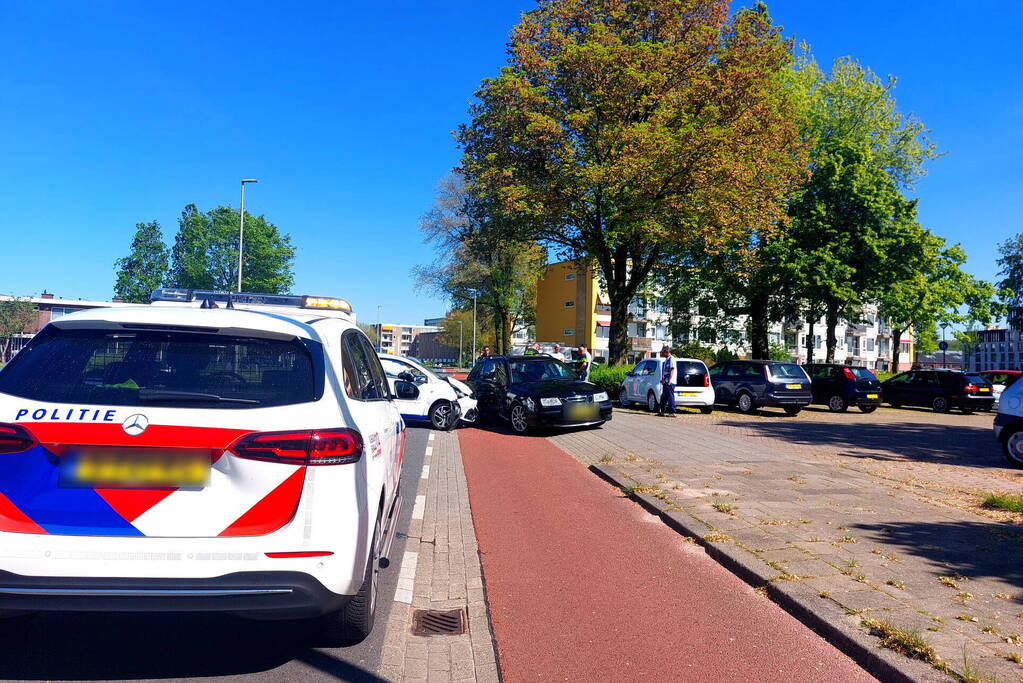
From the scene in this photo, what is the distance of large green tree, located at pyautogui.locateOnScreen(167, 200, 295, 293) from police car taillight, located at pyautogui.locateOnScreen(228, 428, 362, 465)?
62.2 metres

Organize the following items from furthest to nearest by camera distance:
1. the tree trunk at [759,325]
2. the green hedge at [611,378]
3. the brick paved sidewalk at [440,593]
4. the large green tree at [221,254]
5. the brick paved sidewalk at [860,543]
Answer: the large green tree at [221,254] → the tree trunk at [759,325] → the green hedge at [611,378] → the brick paved sidewalk at [860,543] → the brick paved sidewalk at [440,593]

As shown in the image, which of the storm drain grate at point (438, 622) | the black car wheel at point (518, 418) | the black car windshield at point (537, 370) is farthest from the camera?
the black car windshield at point (537, 370)

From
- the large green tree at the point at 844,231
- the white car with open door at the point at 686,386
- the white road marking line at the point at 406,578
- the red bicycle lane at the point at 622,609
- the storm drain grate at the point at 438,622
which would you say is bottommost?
the storm drain grate at the point at 438,622

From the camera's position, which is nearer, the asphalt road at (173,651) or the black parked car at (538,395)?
the asphalt road at (173,651)

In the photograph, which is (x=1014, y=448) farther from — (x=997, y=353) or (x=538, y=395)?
(x=997, y=353)

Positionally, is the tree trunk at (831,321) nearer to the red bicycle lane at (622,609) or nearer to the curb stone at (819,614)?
the red bicycle lane at (622,609)

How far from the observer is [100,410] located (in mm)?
3250

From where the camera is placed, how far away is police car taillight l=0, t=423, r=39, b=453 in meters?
3.14

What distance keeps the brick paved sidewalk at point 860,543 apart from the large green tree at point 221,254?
57.9 metres

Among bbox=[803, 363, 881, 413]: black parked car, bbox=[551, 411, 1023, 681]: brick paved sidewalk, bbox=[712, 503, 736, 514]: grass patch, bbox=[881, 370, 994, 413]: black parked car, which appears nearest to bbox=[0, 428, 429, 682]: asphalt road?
bbox=[551, 411, 1023, 681]: brick paved sidewalk

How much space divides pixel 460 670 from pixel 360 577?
2.57ft

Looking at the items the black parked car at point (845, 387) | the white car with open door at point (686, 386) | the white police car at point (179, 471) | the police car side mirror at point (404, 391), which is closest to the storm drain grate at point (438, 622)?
the white police car at point (179, 471)

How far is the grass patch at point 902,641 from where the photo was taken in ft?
12.2

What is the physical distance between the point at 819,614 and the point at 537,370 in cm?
1245
